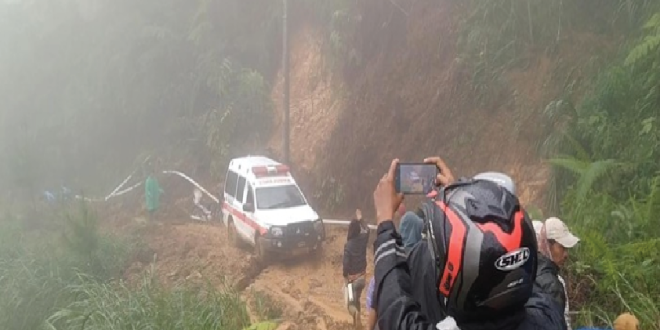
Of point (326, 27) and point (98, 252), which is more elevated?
point (326, 27)

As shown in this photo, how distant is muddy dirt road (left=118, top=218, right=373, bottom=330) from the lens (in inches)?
362

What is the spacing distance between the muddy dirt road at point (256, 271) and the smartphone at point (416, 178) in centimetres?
562

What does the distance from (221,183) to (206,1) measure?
22.0ft

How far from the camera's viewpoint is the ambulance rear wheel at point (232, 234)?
13195mm

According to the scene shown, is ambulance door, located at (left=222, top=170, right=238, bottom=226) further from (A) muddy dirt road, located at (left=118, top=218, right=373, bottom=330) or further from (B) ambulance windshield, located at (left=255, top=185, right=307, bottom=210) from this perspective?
(B) ambulance windshield, located at (left=255, top=185, right=307, bottom=210)

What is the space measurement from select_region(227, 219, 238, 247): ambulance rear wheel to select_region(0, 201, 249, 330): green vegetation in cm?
206

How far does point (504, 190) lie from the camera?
169cm

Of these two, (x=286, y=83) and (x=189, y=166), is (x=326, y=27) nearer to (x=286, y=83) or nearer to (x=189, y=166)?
(x=286, y=83)

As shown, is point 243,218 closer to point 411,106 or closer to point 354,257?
point 411,106

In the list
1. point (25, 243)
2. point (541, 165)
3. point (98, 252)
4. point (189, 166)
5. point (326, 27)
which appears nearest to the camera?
point (541, 165)

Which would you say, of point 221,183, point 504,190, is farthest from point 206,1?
point 504,190

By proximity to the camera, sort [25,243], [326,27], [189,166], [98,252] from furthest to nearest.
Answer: [189,166] → [326,27] → [25,243] → [98,252]

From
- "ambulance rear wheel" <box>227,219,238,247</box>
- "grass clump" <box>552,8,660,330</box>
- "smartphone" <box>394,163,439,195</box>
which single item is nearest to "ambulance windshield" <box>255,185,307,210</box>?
"ambulance rear wheel" <box>227,219,238,247</box>

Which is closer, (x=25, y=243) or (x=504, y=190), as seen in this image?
(x=504, y=190)
